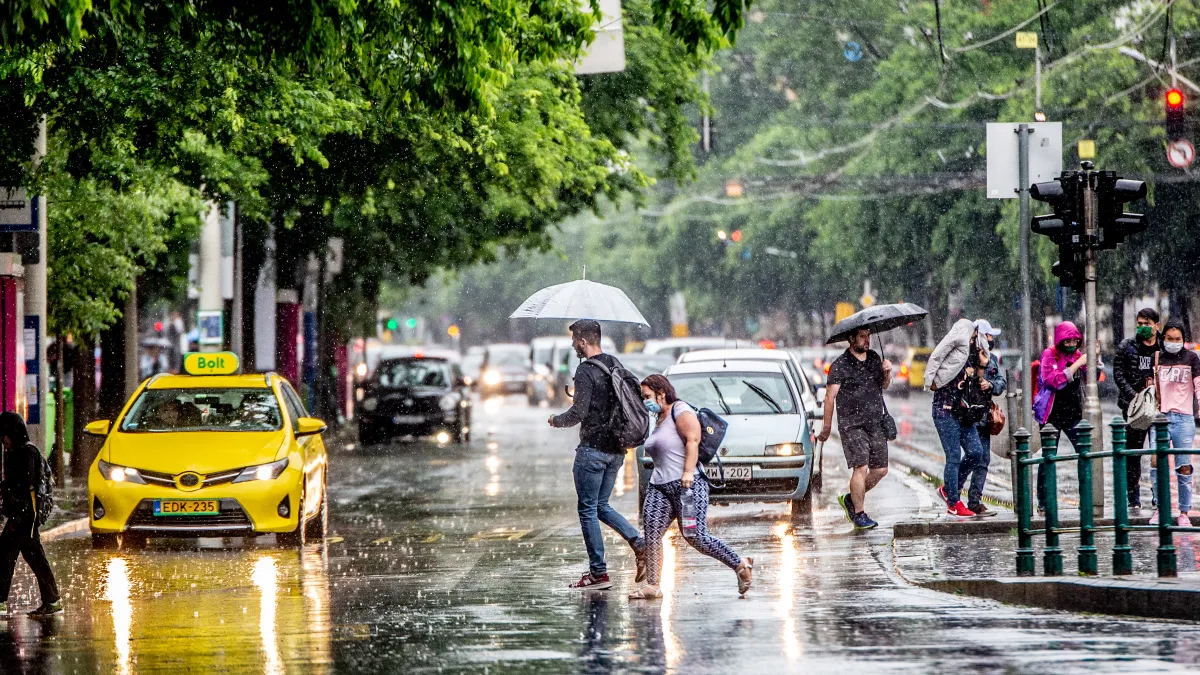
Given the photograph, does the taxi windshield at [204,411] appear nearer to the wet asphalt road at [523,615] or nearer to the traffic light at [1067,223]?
the wet asphalt road at [523,615]

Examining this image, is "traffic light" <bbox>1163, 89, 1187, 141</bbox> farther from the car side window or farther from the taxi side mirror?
the taxi side mirror

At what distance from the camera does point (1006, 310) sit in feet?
169

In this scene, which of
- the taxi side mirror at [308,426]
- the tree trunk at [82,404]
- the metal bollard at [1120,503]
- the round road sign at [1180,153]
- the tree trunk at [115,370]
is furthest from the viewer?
the round road sign at [1180,153]

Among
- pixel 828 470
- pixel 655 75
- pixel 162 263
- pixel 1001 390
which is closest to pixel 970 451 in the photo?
pixel 1001 390

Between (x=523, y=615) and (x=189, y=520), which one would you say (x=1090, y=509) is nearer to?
(x=523, y=615)

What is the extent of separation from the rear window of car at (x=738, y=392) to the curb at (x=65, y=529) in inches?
228

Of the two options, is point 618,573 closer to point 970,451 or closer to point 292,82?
point 970,451

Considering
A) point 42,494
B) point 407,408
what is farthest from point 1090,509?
point 407,408

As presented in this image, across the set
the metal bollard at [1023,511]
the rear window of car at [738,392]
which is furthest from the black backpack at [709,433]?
the rear window of car at [738,392]

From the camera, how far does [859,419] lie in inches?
595

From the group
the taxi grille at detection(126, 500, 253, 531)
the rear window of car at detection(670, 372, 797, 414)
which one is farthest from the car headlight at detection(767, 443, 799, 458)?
the taxi grille at detection(126, 500, 253, 531)

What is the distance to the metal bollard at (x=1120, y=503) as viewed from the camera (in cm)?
1062

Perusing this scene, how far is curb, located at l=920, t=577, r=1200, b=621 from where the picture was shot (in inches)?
385

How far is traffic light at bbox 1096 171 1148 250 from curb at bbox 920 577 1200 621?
3836mm
